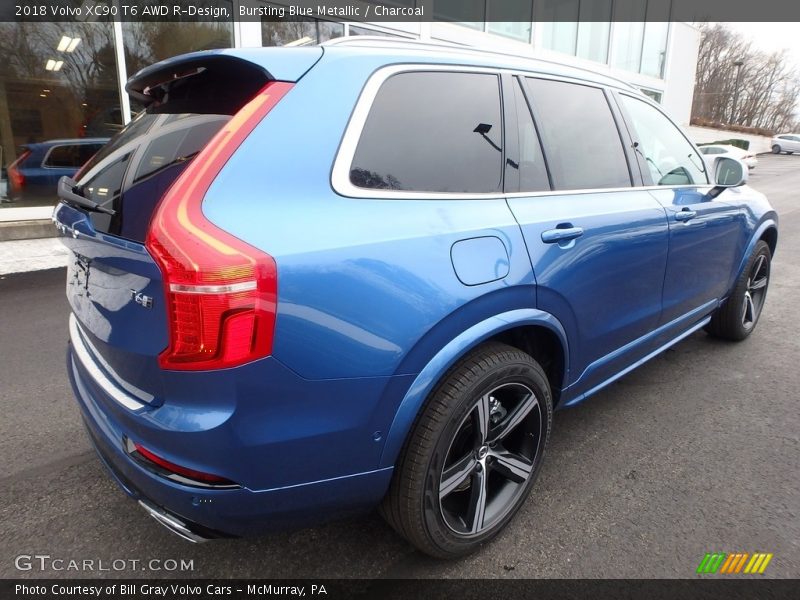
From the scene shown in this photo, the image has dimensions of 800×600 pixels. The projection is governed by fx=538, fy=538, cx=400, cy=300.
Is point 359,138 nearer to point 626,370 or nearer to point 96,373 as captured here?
point 96,373

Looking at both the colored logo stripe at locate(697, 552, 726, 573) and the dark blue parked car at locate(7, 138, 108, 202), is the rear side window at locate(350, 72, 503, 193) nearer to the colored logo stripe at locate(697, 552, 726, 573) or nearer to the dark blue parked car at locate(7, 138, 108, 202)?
the colored logo stripe at locate(697, 552, 726, 573)

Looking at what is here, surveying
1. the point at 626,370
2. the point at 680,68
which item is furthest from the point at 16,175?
the point at 680,68

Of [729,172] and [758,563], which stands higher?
[729,172]

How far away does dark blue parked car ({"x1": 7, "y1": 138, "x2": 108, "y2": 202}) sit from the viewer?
8.37 meters

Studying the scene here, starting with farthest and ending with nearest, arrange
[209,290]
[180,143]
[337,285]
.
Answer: [180,143], [337,285], [209,290]

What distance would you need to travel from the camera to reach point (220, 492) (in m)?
1.52

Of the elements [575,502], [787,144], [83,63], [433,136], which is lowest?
[787,144]

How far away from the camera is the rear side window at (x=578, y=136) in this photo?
2.36 meters

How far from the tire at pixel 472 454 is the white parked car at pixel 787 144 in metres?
46.1

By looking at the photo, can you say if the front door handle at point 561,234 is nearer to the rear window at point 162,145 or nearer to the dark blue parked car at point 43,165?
the rear window at point 162,145

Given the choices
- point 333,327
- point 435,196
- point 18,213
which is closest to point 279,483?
point 333,327

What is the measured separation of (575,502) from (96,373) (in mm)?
1995
